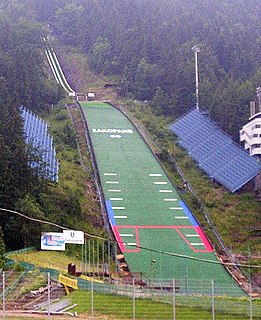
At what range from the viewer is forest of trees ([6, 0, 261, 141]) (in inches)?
2108

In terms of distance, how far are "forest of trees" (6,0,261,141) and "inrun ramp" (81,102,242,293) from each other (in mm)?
6104

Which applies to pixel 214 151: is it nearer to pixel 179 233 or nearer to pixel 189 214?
pixel 189 214

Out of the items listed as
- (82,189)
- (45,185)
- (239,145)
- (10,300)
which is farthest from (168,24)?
(10,300)

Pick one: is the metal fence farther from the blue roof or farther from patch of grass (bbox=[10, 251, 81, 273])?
the blue roof

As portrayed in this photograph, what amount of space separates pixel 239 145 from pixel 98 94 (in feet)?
83.0

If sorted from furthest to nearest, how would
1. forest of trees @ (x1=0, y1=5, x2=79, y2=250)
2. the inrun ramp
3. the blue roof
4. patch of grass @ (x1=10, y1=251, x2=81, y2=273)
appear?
Answer: the blue roof → the inrun ramp → forest of trees @ (x1=0, y1=5, x2=79, y2=250) → patch of grass @ (x1=10, y1=251, x2=81, y2=273)

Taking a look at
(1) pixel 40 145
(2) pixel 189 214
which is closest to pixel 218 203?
(2) pixel 189 214

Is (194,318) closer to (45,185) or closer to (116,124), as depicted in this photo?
(45,185)

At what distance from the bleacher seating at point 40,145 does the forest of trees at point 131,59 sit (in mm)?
946

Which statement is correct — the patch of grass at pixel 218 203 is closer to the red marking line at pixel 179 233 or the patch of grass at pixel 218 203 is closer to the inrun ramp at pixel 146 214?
the red marking line at pixel 179 233

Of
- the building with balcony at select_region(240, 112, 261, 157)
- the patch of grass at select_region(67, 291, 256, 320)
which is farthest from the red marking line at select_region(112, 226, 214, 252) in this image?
the patch of grass at select_region(67, 291, 256, 320)

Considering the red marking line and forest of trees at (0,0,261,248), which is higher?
forest of trees at (0,0,261,248)

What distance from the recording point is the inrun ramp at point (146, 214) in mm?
29453

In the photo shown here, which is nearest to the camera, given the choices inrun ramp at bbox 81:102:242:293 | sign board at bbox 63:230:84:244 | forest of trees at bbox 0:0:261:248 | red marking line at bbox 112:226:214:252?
sign board at bbox 63:230:84:244
